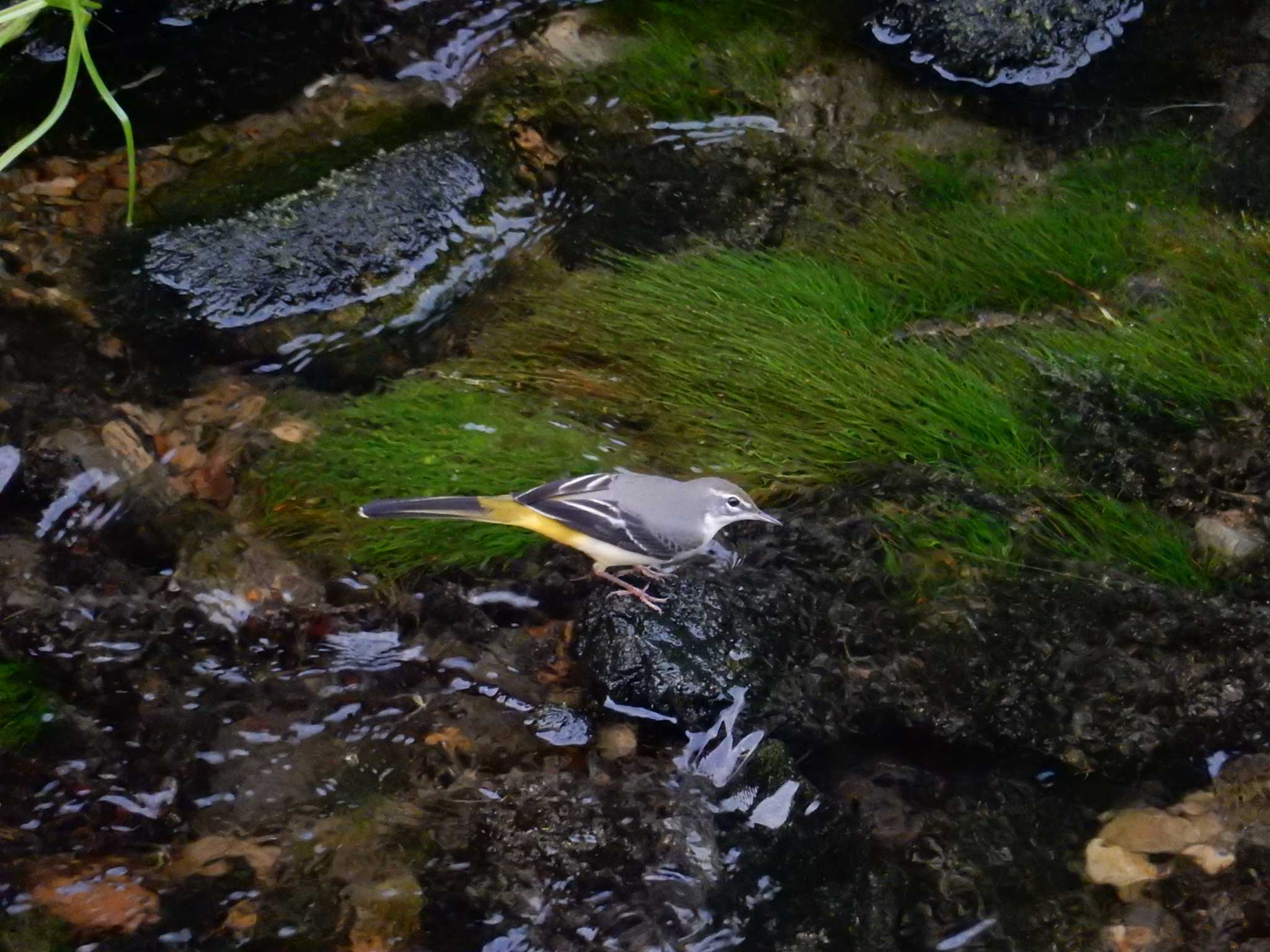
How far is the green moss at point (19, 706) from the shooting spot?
11.1ft

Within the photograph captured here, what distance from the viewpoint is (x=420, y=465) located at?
4312 millimetres

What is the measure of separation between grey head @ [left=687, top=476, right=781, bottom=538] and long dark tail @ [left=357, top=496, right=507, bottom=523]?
75 cm

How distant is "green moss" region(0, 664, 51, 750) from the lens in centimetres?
339

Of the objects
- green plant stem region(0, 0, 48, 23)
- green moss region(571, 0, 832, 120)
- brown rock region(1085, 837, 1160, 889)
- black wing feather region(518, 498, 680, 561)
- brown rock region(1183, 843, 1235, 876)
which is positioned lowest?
brown rock region(1085, 837, 1160, 889)

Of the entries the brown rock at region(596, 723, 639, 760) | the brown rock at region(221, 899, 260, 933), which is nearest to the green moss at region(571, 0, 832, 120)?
the brown rock at region(596, 723, 639, 760)

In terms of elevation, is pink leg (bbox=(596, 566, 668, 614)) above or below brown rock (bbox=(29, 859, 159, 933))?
above

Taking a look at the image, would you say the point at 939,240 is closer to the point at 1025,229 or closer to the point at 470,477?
the point at 1025,229

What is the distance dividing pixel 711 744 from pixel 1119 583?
161 centimetres

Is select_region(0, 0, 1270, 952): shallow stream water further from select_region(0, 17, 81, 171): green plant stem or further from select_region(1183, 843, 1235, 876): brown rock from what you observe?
select_region(0, 17, 81, 171): green plant stem

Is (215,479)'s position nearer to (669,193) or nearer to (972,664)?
(669,193)

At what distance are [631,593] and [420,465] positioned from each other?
3.63ft

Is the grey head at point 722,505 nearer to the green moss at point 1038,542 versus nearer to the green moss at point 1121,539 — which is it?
the green moss at point 1038,542

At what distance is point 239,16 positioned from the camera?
5543 mm

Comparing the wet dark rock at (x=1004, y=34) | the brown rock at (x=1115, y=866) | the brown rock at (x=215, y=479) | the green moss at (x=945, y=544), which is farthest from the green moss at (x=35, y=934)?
the wet dark rock at (x=1004, y=34)
